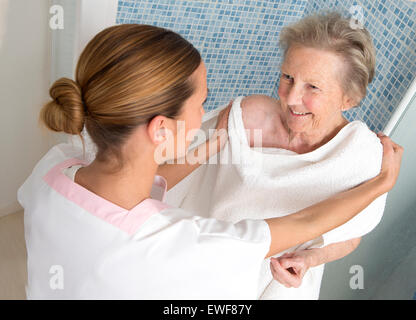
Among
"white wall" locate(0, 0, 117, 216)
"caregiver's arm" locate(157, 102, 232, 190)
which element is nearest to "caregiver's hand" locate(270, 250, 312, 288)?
"caregiver's arm" locate(157, 102, 232, 190)

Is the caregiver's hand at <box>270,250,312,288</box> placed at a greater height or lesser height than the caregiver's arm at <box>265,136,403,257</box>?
lesser

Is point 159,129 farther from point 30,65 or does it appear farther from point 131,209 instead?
point 30,65

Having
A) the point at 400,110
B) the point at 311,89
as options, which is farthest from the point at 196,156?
the point at 400,110

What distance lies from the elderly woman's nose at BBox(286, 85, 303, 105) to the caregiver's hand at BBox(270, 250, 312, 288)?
0.47 metres

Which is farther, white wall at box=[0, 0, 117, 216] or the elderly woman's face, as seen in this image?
white wall at box=[0, 0, 117, 216]

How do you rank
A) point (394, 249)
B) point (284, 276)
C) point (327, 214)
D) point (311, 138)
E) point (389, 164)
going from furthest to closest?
point (394, 249) → point (311, 138) → point (389, 164) → point (284, 276) → point (327, 214)

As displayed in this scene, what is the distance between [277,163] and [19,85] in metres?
1.40

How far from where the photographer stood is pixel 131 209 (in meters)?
1.05

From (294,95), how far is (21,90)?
57.3 inches

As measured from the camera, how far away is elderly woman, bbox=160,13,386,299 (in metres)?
1.32

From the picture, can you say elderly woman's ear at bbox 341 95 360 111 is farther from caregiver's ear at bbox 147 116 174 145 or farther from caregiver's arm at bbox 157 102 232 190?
caregiver's ear at bbox 147 116 174 145

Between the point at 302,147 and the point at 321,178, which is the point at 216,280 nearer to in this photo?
the point at 321,178

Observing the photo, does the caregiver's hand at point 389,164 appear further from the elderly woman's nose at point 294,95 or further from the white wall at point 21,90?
the white wall at point 21,90

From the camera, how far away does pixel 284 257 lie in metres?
1.37
